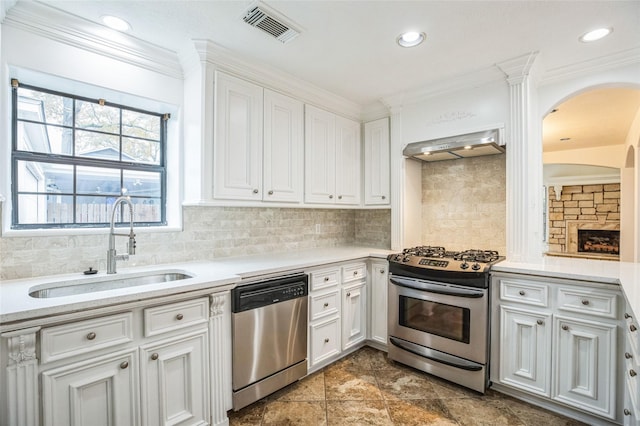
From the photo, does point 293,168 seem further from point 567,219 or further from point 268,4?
point 567,219

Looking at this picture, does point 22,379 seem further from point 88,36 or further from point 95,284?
point 88,36

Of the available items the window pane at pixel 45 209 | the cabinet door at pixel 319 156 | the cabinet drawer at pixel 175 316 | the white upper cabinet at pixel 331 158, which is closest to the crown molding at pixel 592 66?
the white upper cabinet at pixel 331 158

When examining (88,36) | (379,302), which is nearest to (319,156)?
(379,302)

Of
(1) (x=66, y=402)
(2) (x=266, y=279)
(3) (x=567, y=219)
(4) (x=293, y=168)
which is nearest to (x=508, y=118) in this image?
(4) (x=293, y=168)

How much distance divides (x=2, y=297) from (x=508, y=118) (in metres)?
3.48

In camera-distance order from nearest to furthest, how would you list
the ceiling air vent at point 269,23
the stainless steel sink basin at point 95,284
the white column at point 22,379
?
the white column at point 22,379, the stainless steel sink basin at point 95,284, the ceiling air vent at point 269,23

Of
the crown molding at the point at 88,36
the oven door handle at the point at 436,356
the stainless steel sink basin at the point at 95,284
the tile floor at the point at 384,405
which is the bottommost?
the tile floor at the point at 384,405

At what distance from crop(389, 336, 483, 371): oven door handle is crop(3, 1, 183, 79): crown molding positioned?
2893 millimetres

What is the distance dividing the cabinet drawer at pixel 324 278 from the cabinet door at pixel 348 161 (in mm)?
854

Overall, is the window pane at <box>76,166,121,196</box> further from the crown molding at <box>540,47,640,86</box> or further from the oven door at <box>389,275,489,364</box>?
the crown molding at <box>540,47,640,86</box>

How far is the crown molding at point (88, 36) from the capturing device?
180 centimetres

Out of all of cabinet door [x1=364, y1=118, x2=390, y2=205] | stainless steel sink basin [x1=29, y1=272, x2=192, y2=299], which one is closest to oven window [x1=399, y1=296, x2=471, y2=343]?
cabinet door [x1=364, y1=118, x2=390, y2=205]

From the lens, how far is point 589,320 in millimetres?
1999

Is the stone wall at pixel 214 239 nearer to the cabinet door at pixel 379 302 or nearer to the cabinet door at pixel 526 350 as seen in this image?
the cabinet door at pixel 379 302
